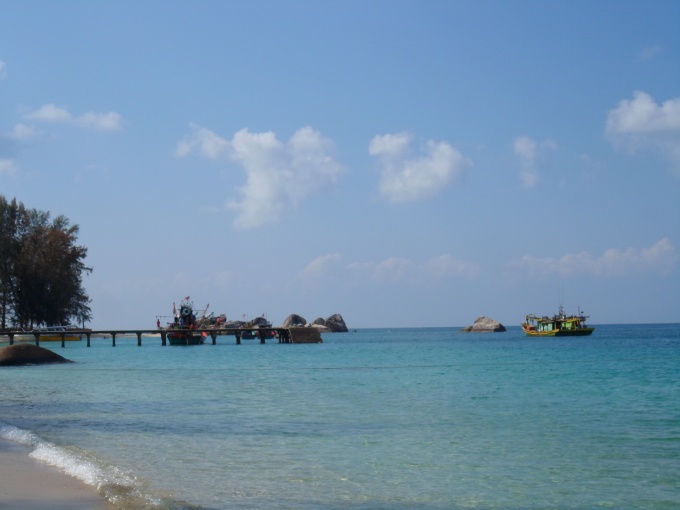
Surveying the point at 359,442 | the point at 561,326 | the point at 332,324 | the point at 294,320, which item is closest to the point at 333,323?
the point at 332,324

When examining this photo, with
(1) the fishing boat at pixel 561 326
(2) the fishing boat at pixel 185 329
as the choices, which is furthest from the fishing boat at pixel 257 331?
(1) the fishing boat at pixel 561 326

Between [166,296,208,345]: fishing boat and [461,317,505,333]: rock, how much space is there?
3654 inches

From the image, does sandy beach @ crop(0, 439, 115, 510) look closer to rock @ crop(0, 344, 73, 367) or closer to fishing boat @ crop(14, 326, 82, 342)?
rock @ crop(0, 344, 73, 367)

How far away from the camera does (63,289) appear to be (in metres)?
78.4

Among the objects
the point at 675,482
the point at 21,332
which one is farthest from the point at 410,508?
the point at 21,332

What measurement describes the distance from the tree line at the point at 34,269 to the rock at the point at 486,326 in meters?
103

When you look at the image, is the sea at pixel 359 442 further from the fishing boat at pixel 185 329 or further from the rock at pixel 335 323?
the rock at pixel 335 323

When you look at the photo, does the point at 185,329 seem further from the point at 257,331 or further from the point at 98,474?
the point at 98,474

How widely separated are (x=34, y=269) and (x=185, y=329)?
53.2 ft

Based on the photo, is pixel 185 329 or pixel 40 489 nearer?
pixel 40 489

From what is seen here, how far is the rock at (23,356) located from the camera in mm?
39781

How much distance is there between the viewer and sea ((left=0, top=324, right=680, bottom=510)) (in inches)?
427

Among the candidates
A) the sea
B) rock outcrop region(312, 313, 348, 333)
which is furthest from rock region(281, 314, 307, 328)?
the sea

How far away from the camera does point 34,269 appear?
7631cm
